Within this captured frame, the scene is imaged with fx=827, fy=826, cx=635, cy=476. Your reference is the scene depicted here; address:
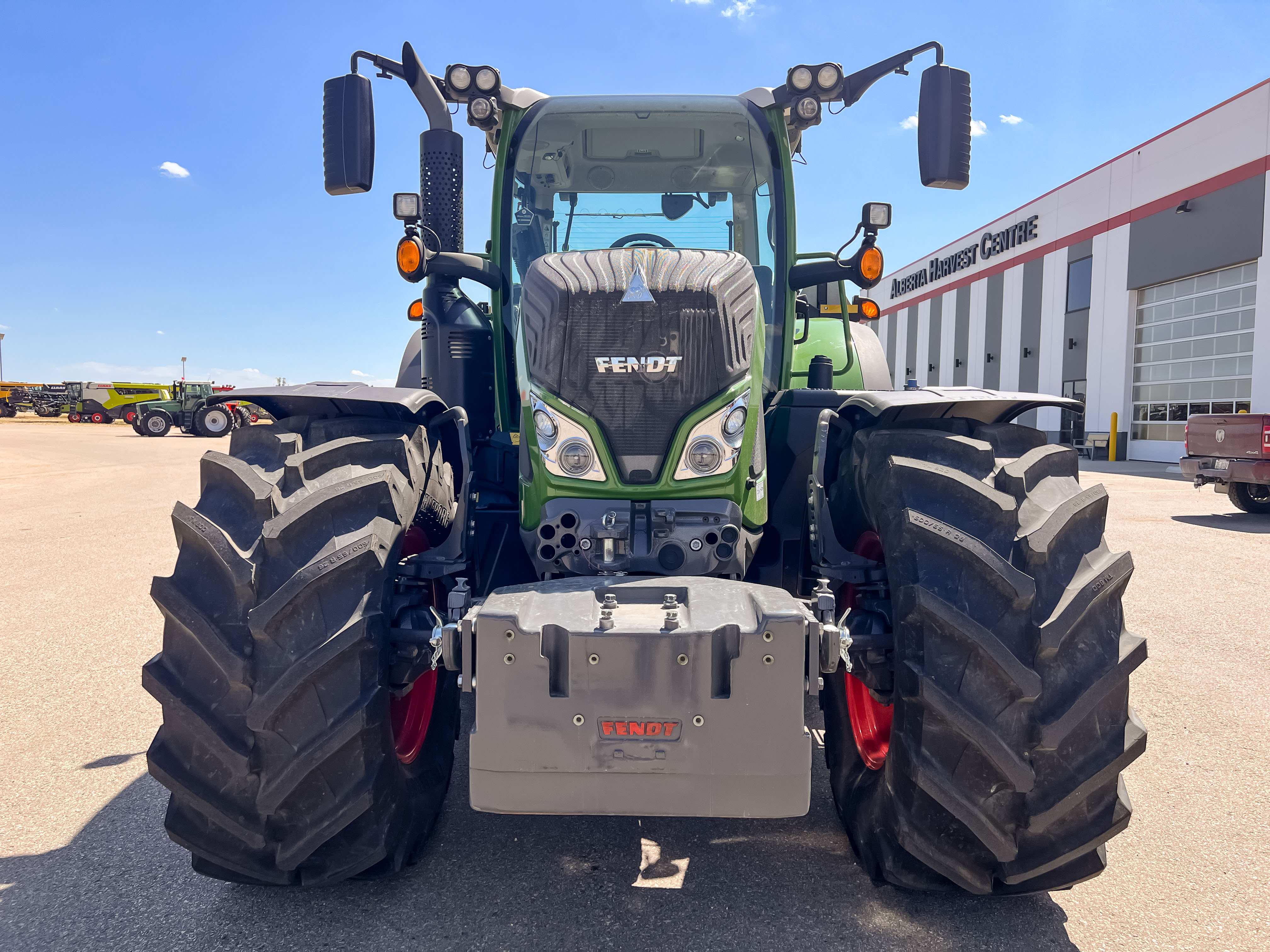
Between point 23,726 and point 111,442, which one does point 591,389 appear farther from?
point 111,442

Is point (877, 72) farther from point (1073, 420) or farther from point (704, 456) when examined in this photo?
point (1073, 420)

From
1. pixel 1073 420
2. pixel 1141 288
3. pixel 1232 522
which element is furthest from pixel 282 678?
pixel 1073 420

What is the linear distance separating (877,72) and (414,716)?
292cm

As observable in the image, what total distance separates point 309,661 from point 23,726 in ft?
8.92

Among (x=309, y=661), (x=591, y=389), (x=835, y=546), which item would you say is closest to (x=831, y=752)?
(x=835, y=546)

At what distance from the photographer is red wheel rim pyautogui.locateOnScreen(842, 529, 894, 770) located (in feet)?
8.64

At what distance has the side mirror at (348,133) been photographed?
289 cm

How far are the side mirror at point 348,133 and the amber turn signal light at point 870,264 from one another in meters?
1.90

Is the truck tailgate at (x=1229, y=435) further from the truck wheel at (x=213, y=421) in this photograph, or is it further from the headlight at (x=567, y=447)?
the truck wheel at (x=213, y=421)

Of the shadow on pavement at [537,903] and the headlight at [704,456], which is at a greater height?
the headlight at [704,456]

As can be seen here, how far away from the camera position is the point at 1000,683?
197cm

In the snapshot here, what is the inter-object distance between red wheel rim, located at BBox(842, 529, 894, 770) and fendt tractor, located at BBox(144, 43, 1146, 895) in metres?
0.01

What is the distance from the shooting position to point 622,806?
1.93 metres

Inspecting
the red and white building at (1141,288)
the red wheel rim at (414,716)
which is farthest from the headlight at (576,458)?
the red and white building at (1141,288)
